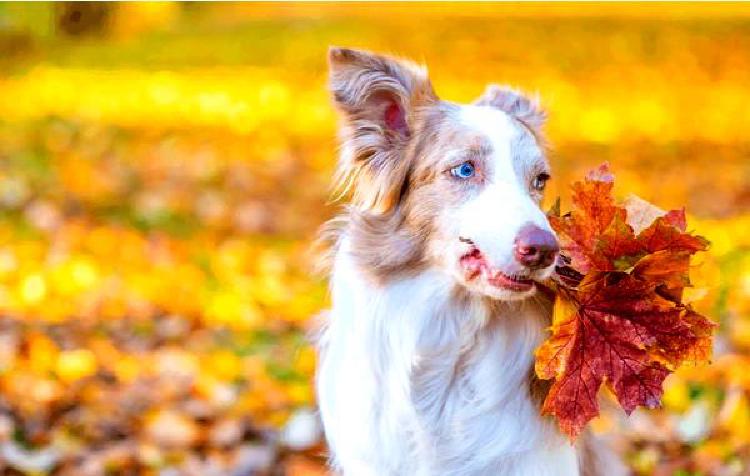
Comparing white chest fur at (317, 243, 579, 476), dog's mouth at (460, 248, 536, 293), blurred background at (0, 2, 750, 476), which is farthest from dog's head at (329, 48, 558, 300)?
blurred background at (0, 2, 750, 476)

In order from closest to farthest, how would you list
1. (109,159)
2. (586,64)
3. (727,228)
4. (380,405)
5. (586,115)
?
(380,405)
(727,228)
(109,159)
(586,115)
(586,64)

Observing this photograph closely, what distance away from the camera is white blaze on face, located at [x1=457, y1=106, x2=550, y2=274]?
3246 millimetres

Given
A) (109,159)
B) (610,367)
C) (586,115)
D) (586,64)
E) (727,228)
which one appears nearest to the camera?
(610,367)

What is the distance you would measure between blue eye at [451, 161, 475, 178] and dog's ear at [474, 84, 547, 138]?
1.41ft

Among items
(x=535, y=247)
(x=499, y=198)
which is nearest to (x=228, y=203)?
(x=499, y=198)

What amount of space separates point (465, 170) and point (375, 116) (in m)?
0.42

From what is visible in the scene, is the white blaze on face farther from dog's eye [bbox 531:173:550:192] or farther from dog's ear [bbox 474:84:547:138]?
dog's ear [bbox 474:84:547:138]

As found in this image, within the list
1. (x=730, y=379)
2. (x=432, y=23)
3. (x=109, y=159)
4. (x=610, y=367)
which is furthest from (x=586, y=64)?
(x=610, y=367)

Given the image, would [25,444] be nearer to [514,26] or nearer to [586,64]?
[586,64]

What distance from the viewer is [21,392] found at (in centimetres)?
561

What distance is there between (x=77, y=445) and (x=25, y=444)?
0.78 feet

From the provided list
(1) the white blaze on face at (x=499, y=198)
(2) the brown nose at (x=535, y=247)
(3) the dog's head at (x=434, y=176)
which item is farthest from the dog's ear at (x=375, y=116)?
(2) the brown nose at (x=535, y=247)

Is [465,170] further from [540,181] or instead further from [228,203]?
[228,203]

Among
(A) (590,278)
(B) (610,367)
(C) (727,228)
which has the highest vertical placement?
(A) (590,278)
